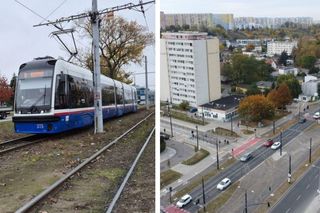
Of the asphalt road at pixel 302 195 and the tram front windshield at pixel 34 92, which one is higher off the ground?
the tram front windshield at pixel 34 92

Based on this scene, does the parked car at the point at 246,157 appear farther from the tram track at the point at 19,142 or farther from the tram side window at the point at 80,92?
the tram track at the point at 19,142

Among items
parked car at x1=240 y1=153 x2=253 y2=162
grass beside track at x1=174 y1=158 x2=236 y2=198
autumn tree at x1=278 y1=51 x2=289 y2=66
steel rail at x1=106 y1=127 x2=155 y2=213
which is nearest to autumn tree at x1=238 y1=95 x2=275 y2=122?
parked car at x1=240 y1=153 x2=253 y2=162

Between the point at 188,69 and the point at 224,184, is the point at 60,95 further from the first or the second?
the point at 224,184

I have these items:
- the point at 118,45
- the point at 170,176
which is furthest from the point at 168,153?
the point at 118,45

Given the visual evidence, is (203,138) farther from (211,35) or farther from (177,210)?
(211,35)

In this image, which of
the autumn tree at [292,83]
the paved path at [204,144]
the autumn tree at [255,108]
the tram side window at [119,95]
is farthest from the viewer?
the autumn tree at [292,83]

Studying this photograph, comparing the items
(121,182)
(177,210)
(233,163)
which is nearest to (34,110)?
(121,182)

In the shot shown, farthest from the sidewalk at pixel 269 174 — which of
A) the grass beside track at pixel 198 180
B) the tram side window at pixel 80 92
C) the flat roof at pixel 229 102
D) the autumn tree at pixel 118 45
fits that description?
the autumn tree at pixel 118 45
